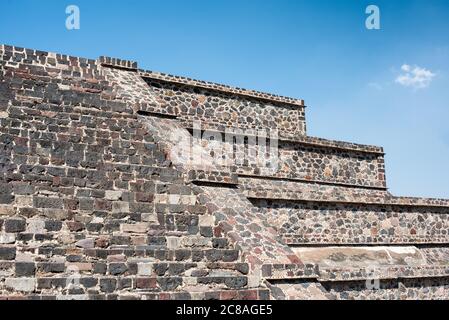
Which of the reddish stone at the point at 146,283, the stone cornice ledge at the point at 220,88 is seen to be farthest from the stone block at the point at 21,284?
the stone cornice ledge at the point at 220,88

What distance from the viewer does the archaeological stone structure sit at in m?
6.52

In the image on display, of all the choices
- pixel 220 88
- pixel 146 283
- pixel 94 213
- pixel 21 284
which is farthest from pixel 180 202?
pixel 220 88

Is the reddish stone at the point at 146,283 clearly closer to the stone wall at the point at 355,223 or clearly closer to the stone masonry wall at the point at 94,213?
the stone masonry wall at the point at 94,213

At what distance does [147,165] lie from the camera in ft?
28.0

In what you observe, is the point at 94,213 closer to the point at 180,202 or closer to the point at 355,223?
the point at 180,202

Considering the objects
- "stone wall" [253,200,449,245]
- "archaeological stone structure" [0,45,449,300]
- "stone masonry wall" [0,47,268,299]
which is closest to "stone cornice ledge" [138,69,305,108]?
"archaeological stone structure" [0,45,449,300]

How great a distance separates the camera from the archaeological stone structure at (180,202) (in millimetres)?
6516

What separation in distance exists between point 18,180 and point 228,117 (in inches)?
290

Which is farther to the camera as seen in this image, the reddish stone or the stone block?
the reddish stone

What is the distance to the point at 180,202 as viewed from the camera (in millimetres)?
7961

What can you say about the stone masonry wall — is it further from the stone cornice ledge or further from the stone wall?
the stone wall

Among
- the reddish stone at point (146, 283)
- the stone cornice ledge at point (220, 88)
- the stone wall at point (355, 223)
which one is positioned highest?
the stone cornice ledge at point (220, 88)

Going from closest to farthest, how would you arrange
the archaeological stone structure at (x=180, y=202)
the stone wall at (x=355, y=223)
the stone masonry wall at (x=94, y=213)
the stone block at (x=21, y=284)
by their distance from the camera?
the stone block at (x=21, y=284) < the stone masonry wall at (x=94, y=213) < the archaeological stone structure at (x=180, y=202) < the stone wall at (x=355, y=223)
